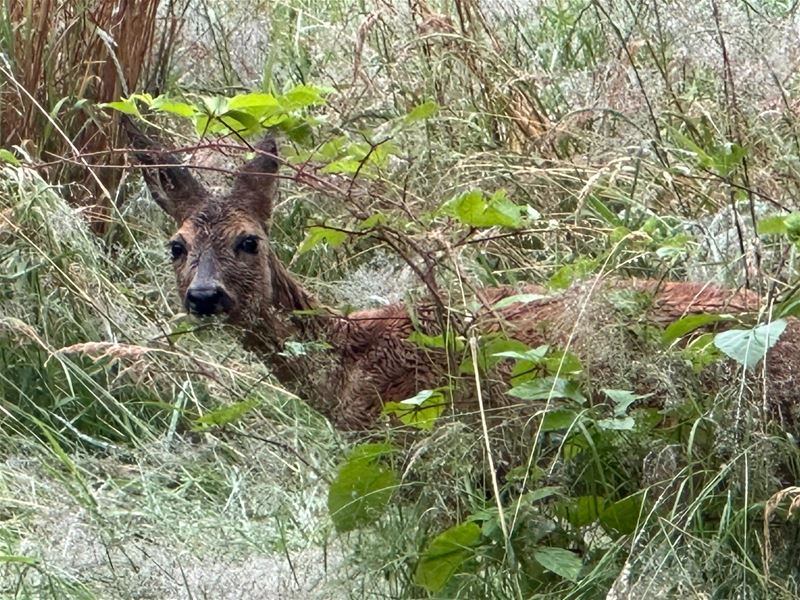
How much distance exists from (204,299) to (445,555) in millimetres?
1240

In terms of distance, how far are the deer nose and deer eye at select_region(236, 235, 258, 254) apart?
0.18m

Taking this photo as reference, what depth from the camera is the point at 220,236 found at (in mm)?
4367

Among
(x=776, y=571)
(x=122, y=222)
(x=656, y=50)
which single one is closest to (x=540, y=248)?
(x=656, y=50)

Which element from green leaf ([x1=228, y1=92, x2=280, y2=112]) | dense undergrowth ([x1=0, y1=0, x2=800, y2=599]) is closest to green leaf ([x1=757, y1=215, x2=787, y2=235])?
dense undergrowth ([x1=0, y1=0, x2=800, y2=599])

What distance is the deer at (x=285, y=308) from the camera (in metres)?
3.95

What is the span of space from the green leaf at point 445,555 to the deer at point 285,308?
2.09 ft

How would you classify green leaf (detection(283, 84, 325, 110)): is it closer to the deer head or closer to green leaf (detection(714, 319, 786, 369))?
the deer head

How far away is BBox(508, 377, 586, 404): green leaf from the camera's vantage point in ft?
10.5

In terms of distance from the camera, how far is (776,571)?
3057 mm

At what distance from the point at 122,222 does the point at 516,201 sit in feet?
Answer: 3.90

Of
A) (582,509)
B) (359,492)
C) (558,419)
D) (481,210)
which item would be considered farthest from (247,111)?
(582,509)

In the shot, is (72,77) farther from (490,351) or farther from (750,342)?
(750,342)

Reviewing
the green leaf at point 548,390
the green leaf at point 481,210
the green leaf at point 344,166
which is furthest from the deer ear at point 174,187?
the green leaf at point 548,390

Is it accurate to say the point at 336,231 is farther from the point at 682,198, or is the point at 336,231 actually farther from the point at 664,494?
the point at 682,198
